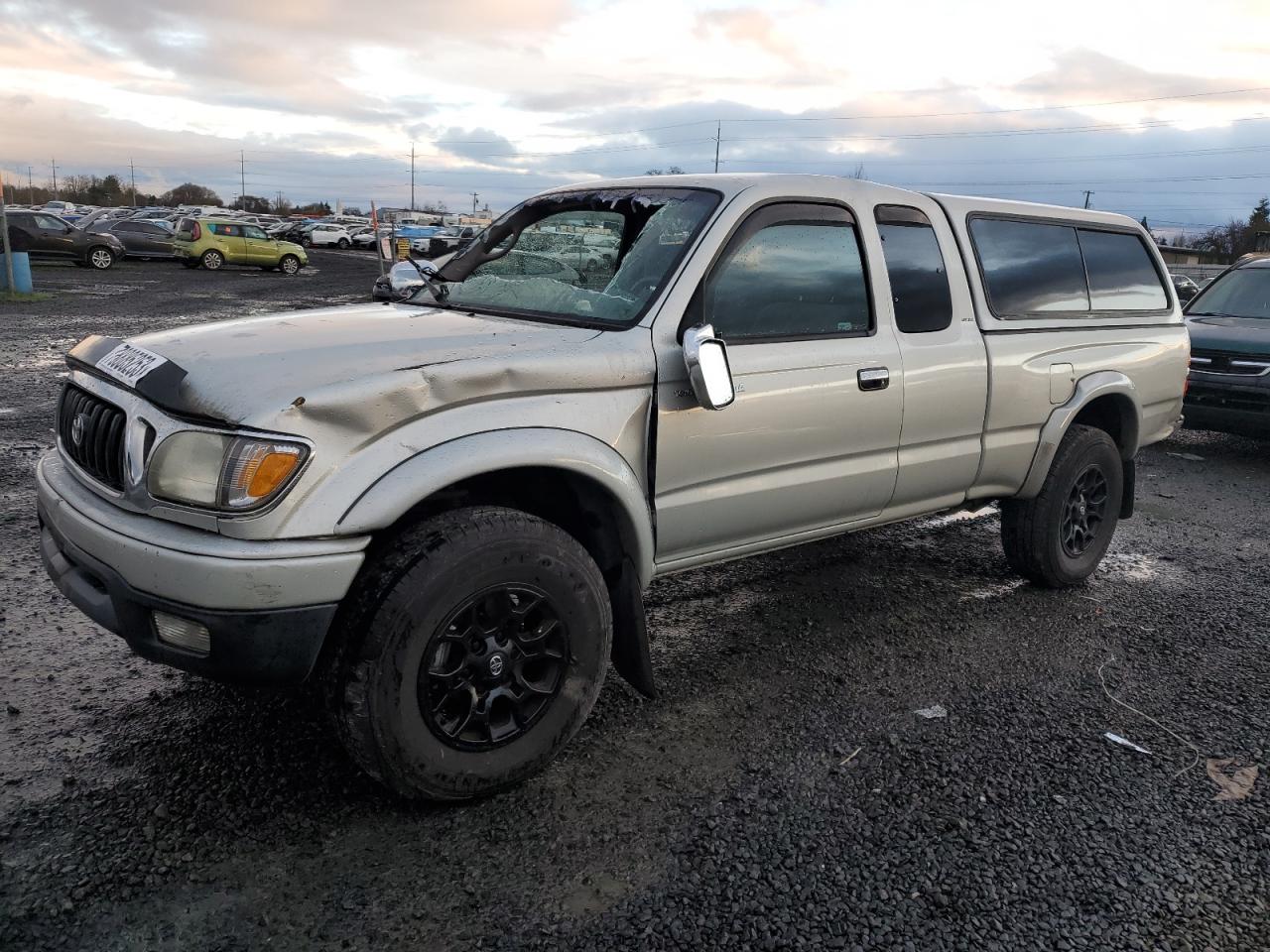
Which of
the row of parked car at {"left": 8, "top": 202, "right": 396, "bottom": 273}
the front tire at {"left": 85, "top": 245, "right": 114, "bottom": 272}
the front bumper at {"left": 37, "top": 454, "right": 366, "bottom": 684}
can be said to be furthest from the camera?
the front tire at {"left": 85, "top": 245, "right": 114, "bottom": 272}

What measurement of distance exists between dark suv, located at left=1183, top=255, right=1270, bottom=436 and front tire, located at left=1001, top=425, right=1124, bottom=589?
409cm

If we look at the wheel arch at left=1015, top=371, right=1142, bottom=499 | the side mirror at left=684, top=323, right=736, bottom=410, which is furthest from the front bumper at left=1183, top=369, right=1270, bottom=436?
the side mirror at left=684, top=323, right=736, bottom=410

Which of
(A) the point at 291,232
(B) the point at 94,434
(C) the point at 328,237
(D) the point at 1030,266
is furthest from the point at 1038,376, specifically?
(A) the point at 291,232

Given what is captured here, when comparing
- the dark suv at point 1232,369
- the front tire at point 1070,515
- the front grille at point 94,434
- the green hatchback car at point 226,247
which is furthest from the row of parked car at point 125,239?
the front tire at point 1070,515

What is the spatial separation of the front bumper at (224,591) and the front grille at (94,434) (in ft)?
0.62

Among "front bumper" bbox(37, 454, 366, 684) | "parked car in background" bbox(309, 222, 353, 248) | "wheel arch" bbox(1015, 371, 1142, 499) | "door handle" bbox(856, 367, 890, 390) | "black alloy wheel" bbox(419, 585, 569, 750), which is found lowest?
"black alloy wheel" bbox(419, 585, 569, 750)

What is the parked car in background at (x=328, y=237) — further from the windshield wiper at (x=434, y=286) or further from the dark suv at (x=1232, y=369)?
the windshield wiper at (x=434, y=286)

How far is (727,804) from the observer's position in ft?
9.61

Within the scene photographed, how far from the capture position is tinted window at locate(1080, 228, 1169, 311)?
494 cm

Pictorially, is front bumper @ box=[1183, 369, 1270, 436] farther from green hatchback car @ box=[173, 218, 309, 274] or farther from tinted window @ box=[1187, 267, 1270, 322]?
green hatchback car @ box=[173, 218, 309, 274]

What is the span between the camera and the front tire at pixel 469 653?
2.59 meters

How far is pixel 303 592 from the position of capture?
2.47m

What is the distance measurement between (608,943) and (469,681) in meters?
0.82

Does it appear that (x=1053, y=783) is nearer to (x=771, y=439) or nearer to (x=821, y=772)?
(x=821, y=772)
